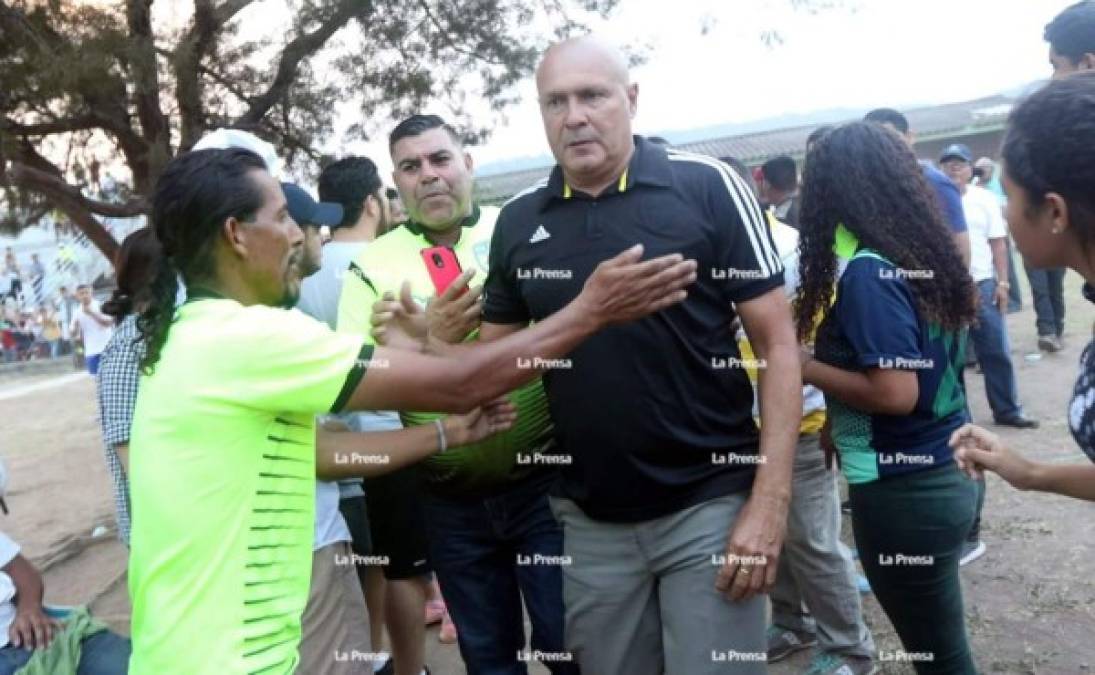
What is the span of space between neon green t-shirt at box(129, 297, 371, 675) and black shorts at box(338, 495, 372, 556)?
1679 mm

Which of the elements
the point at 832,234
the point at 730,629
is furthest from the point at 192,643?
the point at 832,234

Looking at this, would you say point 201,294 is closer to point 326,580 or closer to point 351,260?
point 326,580

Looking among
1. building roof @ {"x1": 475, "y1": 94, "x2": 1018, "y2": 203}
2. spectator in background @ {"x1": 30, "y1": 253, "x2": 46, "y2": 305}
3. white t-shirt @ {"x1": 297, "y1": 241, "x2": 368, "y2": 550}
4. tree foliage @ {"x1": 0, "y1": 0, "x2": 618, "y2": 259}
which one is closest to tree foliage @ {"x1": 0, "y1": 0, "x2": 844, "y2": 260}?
tree foliage @ {"x1": 0, "y1": 0, "x2": 618, "y2": 259}

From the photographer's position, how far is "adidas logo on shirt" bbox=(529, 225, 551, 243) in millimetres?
2355

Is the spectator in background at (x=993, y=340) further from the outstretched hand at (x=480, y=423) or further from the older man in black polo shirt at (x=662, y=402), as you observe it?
the outstretched hand at (x=480, y=423)

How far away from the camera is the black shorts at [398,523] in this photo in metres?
3.48

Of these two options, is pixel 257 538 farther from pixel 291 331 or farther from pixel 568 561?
pixel 568 561

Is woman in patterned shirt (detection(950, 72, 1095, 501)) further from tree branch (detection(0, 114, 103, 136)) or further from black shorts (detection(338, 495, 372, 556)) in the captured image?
tree branch (detection(0, 114, 103, 136))

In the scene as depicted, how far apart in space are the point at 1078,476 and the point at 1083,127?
747 mm

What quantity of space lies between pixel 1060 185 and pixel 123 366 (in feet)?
8.17

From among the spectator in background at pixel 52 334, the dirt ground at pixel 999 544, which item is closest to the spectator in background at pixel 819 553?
the dirt ground at pixel 999 544

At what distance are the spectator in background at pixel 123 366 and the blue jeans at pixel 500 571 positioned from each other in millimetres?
953

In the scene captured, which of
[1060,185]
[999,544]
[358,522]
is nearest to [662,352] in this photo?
[1060,185]

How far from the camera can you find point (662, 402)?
2.22m
